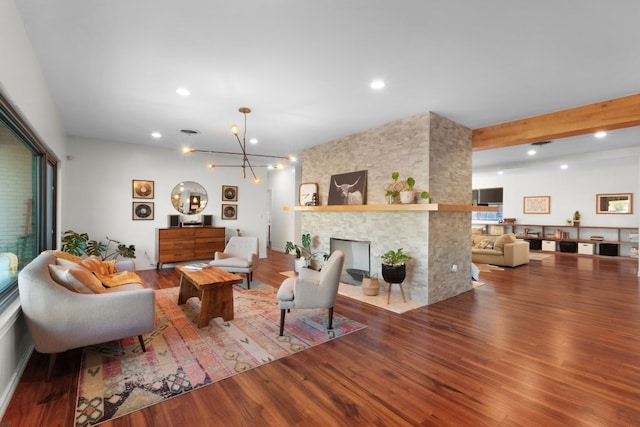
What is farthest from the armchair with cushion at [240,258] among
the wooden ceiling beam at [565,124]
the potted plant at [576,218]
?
the potted plant at [576,218]

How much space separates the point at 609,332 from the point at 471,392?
7.69 ft

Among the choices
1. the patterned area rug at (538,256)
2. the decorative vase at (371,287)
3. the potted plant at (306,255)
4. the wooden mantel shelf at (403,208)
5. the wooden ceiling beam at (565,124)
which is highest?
the wooden ceiling beam at (565,124)

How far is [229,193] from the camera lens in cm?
756

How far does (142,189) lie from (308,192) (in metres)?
3.57

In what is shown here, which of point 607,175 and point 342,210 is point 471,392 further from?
point 607,175

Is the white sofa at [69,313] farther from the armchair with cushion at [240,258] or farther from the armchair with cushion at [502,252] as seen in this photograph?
the armchair with cushion at [502,252]

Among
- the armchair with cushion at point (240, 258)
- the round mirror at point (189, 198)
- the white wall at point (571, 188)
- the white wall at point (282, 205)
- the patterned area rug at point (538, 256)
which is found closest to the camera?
the armchair with cushion at point (240, 258)

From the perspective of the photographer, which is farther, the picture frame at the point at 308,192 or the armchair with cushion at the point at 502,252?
the armchair with cushion at the point at 502,252

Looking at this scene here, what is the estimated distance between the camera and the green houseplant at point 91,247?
5.06 metres

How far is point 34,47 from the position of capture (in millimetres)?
→ 2590

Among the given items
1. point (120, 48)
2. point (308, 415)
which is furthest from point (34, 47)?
point (308, 415)

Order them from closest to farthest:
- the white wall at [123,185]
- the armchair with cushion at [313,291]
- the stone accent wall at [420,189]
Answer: the armchair with cushion at [313,291], the stone accent wall at [420,189], the white wall at [123,185]

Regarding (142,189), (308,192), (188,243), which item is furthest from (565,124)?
(142,189)

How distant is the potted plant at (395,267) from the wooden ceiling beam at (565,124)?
239cm
